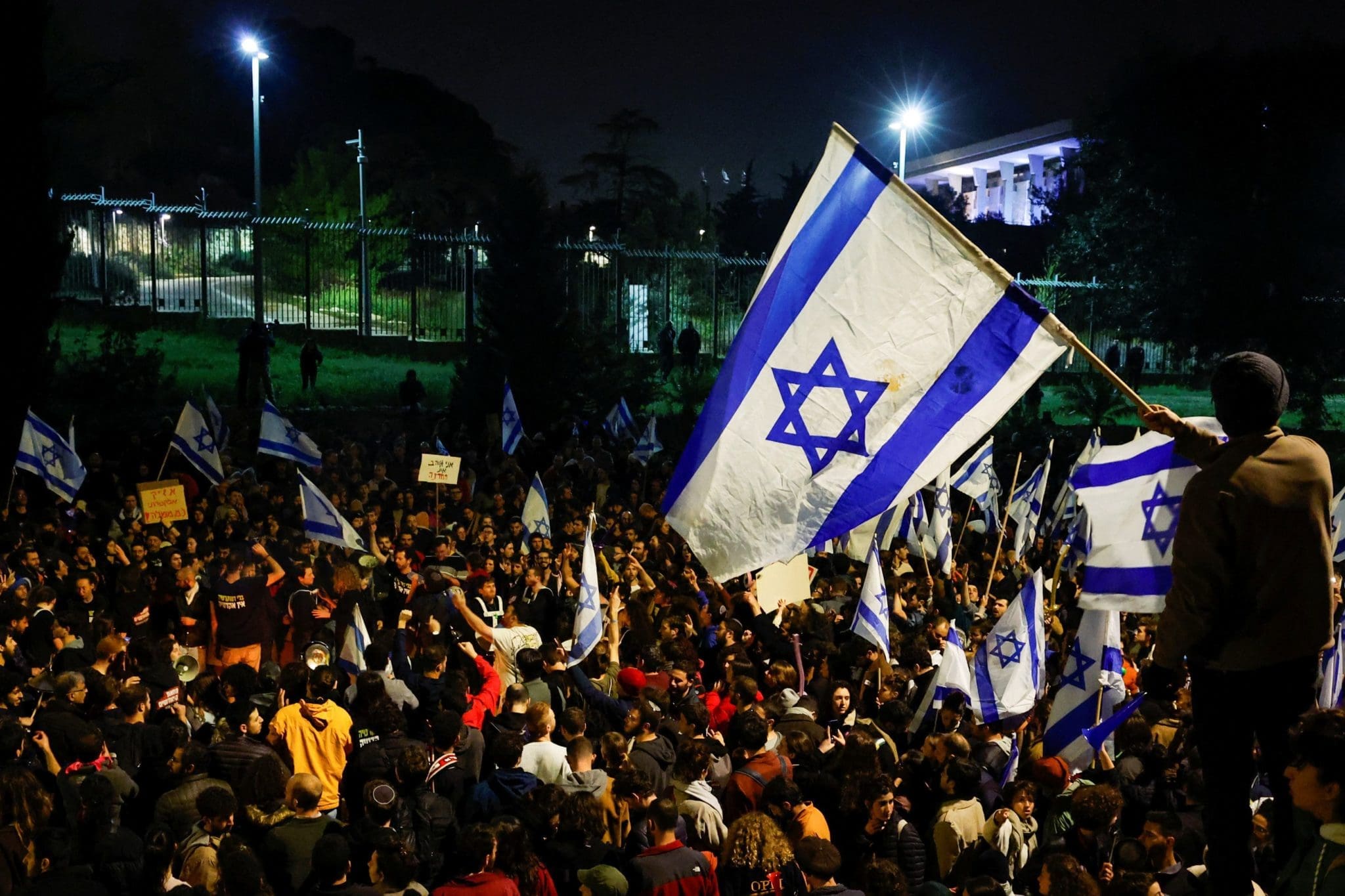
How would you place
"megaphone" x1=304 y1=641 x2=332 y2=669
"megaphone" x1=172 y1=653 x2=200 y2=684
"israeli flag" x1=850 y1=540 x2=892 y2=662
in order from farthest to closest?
"megaphone" x1=172 y1=653 x2=200 y2=684 → "israeli flag" x1=850 y1=540 x2=892 y2=662 → "megaphone" x1=304 y1=641 x2=332 y2=669

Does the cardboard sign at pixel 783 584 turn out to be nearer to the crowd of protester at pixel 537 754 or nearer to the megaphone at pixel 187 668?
the crowd of protester at pixel 537 754

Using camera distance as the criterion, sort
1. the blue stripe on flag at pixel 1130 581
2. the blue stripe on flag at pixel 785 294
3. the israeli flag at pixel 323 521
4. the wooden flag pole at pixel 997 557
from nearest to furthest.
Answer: the blue stripe on flag at pixel 785 294 → the blue stripe on flag at pixel 1130 581 → the wooden flag pole at pixel 997 557 → the israeli flag at pixel 323 521

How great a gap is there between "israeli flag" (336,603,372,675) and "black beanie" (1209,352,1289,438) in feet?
22.2

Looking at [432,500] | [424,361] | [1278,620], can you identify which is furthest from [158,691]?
[424,361]

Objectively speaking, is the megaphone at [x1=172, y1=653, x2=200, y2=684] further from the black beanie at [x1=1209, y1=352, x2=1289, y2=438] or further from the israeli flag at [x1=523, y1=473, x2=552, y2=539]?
the black beanie at [x1=1209, y1=352, x2=1289, y2=438]

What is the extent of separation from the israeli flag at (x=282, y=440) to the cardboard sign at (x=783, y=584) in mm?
7922

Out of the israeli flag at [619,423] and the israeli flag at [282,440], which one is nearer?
the israeli flag at [282,440]

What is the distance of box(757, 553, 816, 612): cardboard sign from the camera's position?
10016mm

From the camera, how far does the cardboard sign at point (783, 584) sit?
10016 mm

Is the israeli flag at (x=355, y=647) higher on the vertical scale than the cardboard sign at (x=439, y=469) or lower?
lower

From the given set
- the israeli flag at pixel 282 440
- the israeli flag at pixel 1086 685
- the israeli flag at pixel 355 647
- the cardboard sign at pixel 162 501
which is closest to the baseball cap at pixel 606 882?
the israeli flag at pixel 1086 685

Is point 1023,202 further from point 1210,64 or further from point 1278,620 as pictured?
point 1278,620

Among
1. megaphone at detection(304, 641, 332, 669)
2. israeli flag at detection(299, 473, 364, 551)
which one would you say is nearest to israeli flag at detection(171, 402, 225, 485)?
israeli flag at detection(299, 473, 364, 551)

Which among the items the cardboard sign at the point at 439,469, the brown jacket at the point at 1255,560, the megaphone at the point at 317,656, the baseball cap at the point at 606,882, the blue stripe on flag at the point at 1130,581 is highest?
the brown jacket at the point at 1255,560
